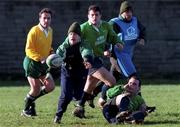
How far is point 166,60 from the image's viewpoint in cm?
2523

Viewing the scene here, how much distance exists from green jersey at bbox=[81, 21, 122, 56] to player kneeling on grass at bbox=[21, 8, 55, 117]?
771 millimetres

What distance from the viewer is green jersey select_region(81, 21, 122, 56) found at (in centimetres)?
1289

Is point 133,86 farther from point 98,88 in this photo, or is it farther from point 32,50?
point 98,88

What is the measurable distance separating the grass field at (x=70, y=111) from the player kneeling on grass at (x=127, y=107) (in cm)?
18

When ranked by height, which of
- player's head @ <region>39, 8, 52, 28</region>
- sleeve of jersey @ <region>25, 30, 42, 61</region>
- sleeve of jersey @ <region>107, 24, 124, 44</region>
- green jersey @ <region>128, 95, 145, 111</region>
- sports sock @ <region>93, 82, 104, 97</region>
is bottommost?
sports sock @ <region>93, 82, 104, 97</region>

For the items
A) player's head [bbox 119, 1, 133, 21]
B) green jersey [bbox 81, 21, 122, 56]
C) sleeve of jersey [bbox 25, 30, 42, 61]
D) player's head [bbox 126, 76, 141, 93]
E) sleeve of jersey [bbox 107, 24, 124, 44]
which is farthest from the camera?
player's head [bbox 119, 1, 133, 21]

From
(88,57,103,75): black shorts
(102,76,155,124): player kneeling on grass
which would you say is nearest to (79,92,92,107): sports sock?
(88,57,103,75): black shorts

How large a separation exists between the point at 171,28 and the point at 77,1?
3.27 m

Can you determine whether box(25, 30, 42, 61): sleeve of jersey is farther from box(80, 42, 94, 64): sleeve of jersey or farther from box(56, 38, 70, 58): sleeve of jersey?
box(56, 38, 70, 58): sleeve of jersey

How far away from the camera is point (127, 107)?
39.8 feet

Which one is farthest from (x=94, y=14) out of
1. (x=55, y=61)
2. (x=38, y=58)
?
(x=38, y=58)

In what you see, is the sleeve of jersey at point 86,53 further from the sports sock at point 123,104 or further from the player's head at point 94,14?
the sports sock at point 123,104

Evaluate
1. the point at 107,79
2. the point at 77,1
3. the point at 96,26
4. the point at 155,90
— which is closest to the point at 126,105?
the point at 107,79

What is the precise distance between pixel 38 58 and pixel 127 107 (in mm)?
2093
